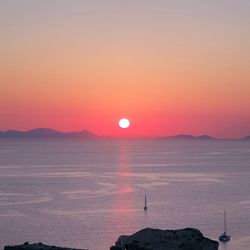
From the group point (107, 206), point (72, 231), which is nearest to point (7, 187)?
point (107, 206)

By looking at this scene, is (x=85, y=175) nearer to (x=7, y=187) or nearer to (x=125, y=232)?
(x=7, y=187)

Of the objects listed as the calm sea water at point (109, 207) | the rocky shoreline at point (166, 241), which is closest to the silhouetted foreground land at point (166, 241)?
the rocky shoreline at point (166, 241)

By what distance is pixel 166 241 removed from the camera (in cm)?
3606

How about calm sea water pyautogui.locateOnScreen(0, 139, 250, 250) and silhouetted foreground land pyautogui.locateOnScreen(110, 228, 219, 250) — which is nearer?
silhouetted foreground land pyautogui.locateOnScreen(110, 228, 219, 250)

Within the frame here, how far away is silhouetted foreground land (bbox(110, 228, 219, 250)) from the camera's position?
3559 centimetres

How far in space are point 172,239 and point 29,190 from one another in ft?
300

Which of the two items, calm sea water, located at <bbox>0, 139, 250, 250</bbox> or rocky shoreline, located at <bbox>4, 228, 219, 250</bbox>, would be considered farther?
calm sea water, located at <bbox>0, 139, 250, 250</bbox>

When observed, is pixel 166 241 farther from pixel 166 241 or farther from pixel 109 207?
pixel 109 207

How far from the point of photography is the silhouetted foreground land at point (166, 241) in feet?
117

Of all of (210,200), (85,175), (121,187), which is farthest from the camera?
(85,175)

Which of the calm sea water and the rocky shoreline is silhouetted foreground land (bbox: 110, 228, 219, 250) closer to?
the rocky shoreline

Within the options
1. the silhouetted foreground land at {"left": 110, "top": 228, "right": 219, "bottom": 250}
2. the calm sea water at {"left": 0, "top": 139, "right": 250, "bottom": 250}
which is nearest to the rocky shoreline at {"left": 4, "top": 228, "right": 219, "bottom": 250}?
the silhouetted foreground land at {"left": 110, "top": 228, "right": 219, "bottom": 250}

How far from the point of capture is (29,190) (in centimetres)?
12406

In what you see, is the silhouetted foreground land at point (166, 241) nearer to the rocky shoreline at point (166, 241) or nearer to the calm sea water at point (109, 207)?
the rocky shoreline at point (166, 241)
